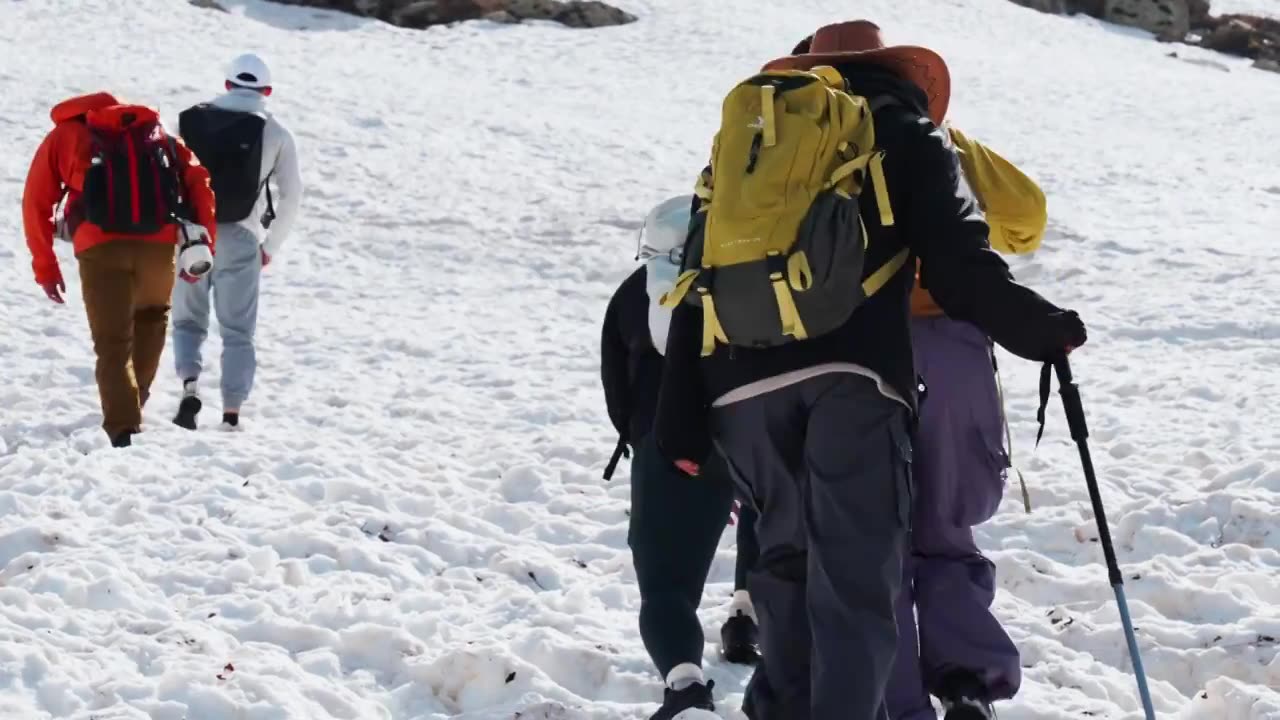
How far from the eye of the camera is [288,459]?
6.43 m

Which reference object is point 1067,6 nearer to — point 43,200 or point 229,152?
point 229,152

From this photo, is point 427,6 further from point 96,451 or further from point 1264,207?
point 96,451

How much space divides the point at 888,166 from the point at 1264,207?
12.7 meters

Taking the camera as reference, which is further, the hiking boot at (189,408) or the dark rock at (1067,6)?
the dark rock at (1067,6)

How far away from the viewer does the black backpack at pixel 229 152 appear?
7.15m

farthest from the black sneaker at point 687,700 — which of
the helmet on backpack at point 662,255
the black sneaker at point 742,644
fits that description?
the helmet on backpack at point 662,255

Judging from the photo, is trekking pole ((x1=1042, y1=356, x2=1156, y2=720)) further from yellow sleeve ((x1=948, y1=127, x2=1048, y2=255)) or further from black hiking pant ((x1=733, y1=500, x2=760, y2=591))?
black hiking pant ((x1=733, y1=500, x2=760, y2=591))

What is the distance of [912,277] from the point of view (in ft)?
10.3

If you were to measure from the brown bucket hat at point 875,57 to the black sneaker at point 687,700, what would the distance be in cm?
171

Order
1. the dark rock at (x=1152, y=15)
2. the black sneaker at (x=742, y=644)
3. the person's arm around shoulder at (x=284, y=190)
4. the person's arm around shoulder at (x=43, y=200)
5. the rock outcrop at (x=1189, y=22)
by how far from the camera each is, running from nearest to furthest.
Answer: the black sneaker at (x=742, y=644) < the person's arm around shoulder at (x=43, y=200) < the person's arm around shoulder at (x=284, y=190) < the rock outcrop at (x=1189, y=22) < the dark rock at (x=1152, y=15)

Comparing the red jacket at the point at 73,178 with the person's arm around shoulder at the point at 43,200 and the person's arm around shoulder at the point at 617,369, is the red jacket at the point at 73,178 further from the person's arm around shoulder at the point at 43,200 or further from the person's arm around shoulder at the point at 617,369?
the person's arm around shoulder at the point at 617,369

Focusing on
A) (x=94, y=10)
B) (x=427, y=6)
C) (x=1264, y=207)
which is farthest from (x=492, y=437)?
(x=427, y=6)

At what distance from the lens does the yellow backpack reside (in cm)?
290

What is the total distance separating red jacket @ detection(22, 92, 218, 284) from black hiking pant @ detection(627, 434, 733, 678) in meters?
3.81
